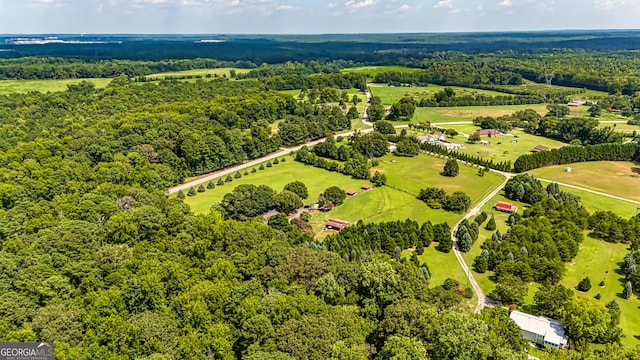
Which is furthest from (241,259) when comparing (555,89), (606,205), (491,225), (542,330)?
(555,89)

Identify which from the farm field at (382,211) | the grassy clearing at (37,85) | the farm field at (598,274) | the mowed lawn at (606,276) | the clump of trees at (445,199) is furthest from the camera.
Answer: the grassy clearing at (37,85)

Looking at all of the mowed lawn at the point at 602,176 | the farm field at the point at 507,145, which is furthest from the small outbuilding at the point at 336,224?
the farm field at the point at 507,145

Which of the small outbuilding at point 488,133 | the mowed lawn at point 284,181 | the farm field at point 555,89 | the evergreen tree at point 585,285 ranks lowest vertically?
the evergreen tree at point 585,285

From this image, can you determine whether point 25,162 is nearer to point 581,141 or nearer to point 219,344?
point 219,344

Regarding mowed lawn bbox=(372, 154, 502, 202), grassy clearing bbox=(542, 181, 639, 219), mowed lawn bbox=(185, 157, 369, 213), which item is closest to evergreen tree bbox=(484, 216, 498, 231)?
mowed lawn bbox=(372, 154, 502, 202)

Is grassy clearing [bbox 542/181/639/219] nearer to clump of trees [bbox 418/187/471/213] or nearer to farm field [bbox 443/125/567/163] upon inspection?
clump of trees [bbox 418/187/471/213]

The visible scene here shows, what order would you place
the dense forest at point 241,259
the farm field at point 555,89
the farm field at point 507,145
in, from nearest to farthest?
1. the dense forest at point 241,259
2. the farm field at point 507,145
3. the farm field at point 555,89

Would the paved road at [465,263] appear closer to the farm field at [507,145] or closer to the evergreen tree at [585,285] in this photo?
the evergreen tree at [585,285]
